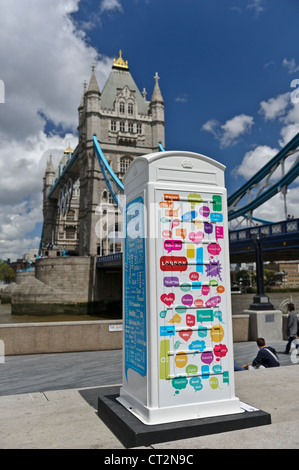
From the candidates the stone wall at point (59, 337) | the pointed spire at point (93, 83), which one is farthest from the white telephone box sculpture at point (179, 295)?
the pointed spire at point (93, 83)

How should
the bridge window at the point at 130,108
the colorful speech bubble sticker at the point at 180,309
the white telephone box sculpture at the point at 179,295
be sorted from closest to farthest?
the white telephone box sculpture at the point at 179,295 → the colorful speech bubble sticker at the point at 180,309 → the bridge window at the point at 130,108

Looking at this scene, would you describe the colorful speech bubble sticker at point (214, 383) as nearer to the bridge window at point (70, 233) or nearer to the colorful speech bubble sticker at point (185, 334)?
the colorful speech bubble sticker at point (185, 334)

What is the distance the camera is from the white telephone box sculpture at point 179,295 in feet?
10.5

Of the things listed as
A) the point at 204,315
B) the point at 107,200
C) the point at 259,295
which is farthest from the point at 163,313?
the point at 107,200

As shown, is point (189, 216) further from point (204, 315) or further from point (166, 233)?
point (204, 315)

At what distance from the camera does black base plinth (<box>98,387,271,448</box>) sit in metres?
2.85

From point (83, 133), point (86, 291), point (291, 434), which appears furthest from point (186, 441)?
point (83, 133)

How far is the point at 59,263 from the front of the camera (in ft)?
120

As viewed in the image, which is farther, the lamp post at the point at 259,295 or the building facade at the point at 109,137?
the building facade at the point at 109,137

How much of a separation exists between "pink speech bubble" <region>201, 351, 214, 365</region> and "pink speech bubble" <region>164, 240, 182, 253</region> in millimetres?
926

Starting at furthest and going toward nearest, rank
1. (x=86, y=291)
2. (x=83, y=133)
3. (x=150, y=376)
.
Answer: (x=83, y=133), (x=86, y=291), (x=150, y=376)

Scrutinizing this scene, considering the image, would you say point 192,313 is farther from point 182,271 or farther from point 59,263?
point 59,263

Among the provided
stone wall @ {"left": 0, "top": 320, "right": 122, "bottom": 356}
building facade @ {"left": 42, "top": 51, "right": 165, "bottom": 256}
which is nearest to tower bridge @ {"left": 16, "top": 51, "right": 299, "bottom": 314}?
building facade @ {"left": 42, "top": 51, "right": 165, "bottom": 256}
